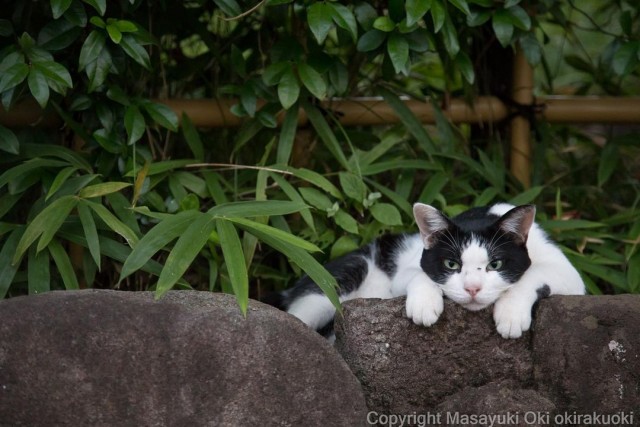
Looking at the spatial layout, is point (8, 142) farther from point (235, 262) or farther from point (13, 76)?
point (235, 262)

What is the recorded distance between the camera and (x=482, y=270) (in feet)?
7.84

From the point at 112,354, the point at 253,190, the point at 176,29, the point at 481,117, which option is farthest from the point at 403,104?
the point at 112,354

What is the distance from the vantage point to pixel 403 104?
3.36 metres

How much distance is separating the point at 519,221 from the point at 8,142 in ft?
4.90

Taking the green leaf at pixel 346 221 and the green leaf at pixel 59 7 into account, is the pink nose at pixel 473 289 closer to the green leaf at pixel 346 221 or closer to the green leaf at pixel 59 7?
the green leaf at pixel 346 221

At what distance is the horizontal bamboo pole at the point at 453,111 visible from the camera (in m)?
3.34

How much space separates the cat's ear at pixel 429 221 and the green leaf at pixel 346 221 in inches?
20.5

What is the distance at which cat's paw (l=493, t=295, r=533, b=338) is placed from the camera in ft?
7.64

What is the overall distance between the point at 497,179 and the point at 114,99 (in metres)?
1.42

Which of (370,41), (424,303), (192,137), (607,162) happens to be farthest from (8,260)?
(607,162)

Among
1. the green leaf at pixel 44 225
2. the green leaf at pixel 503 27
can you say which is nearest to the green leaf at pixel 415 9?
the green leaf at pixel 503 27

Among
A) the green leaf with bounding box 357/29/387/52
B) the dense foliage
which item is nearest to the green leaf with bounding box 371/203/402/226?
the dense foliage

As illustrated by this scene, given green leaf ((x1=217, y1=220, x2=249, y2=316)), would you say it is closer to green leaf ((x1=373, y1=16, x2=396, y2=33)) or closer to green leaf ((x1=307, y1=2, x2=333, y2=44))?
green leaf ((x1=307, y1=2, x2=333, y2=44))

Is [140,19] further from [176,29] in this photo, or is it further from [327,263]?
[327,263]
